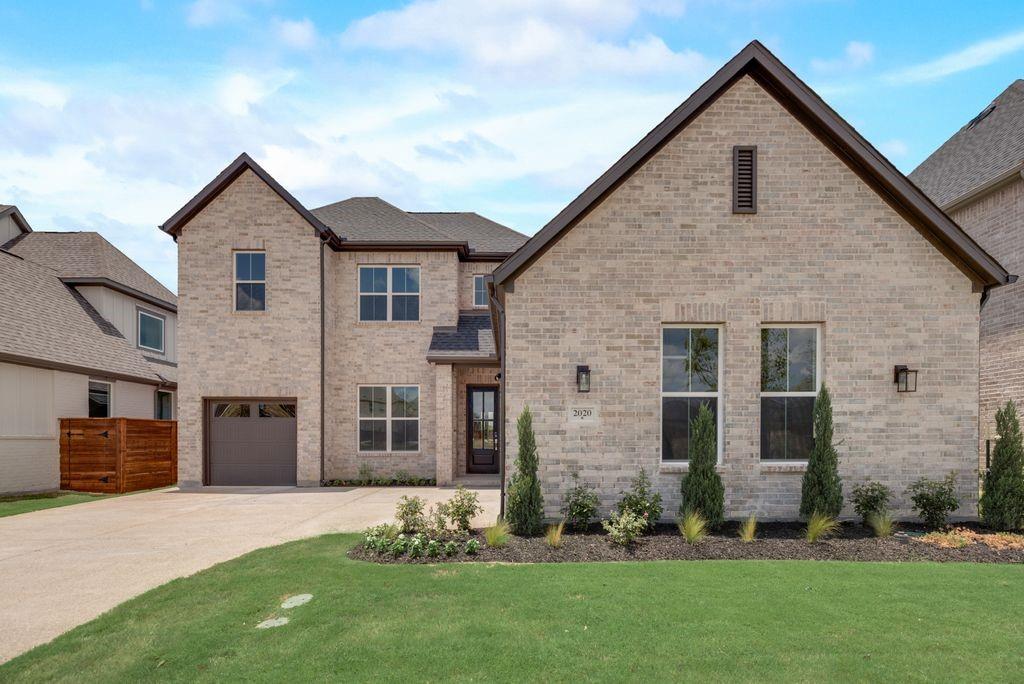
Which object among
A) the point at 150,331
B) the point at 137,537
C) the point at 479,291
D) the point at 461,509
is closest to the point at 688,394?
the point at 461,509

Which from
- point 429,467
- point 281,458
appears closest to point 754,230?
point 429,467

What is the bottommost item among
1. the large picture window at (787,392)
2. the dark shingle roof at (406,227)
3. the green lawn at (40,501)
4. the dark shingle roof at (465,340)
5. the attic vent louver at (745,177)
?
the green lawn at (40,501)

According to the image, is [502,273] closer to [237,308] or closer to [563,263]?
[563,263]

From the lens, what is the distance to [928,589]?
242 inches

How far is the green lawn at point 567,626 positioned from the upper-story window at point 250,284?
394 inches

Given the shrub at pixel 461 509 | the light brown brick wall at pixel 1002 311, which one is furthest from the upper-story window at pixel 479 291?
the light brown brick wall at pixel 1002 311

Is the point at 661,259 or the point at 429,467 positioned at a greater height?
the point at 661,259

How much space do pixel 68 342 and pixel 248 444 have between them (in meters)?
6.17

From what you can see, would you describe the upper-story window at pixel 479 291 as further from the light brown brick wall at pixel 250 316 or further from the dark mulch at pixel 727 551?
the dark mulch at pixel 727 551

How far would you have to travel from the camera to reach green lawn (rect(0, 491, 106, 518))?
1223 centimetres

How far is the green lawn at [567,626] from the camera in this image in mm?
4508

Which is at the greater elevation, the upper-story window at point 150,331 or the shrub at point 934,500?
the upper-story window at point 150,331

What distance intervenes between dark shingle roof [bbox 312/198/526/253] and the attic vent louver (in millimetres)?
8805

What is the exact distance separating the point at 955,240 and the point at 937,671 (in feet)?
22.7
